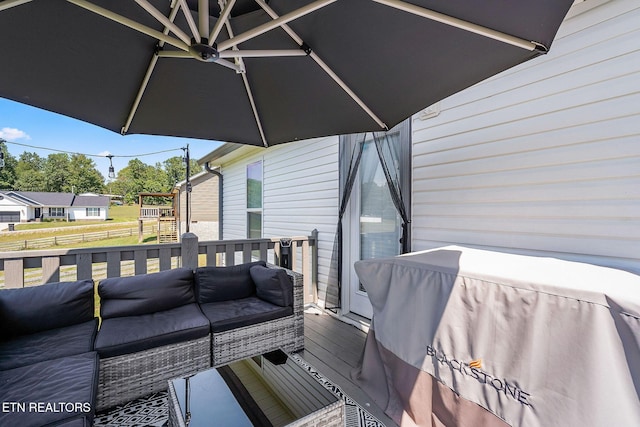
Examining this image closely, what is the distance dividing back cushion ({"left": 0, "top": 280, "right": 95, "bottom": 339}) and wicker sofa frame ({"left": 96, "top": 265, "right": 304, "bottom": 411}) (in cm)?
59

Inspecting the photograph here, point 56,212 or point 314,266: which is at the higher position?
point 56,212

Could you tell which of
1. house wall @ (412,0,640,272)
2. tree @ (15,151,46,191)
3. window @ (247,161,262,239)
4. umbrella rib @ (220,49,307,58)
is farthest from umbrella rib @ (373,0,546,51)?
tree @ (15,151,46,191)

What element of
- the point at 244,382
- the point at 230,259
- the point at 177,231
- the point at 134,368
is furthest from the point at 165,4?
the point at 177,231

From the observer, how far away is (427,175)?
116 inches

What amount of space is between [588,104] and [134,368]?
11.9 ft

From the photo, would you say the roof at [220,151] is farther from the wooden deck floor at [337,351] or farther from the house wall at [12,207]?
the house wall at [12,207]

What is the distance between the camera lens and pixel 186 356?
229cm

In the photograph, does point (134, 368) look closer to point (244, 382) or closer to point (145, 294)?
point (145, 294)

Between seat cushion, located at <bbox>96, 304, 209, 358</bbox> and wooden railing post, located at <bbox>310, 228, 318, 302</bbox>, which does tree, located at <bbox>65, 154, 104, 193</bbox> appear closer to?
wooden railing post, located at <bbox>310, 228, 318, 302</bbox>

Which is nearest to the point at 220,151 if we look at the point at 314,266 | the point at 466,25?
the point at 314,266

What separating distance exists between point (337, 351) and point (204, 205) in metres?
8.36

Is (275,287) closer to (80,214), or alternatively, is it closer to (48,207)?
(48,207)

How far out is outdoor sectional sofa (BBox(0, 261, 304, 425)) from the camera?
1573mm

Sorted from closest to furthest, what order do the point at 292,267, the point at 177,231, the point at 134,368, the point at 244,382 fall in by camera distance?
the point at 244,382, the point at 134,368, the point at 292,267, the point at 177,231
